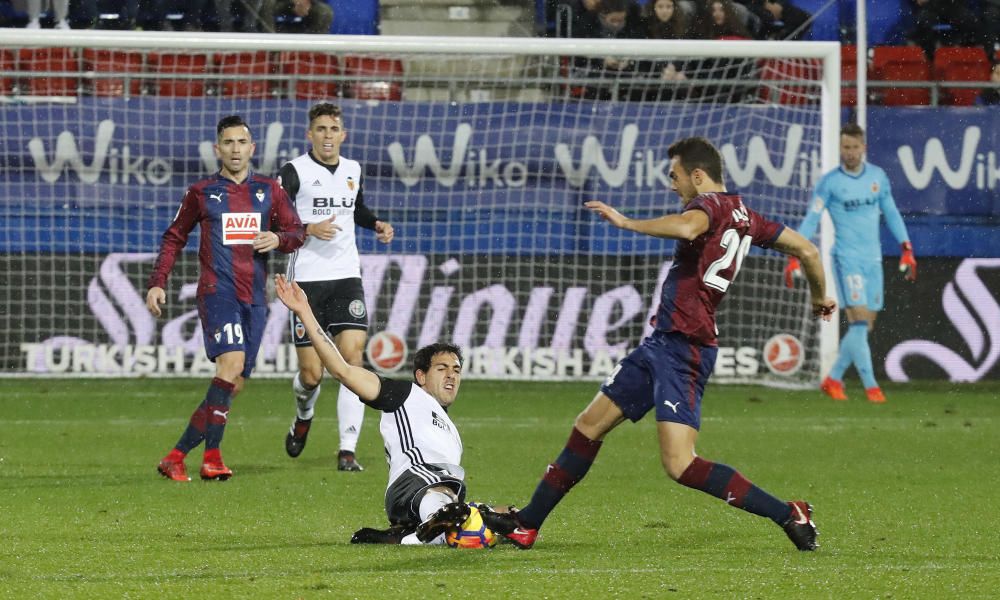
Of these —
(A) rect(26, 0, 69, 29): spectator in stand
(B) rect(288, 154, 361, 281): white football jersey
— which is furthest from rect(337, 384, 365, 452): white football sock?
(A) rect(26, 0, 69, 29): spectator in stand

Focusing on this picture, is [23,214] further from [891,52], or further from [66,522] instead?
[891,52]

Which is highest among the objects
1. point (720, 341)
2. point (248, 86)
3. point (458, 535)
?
point (248, 86)

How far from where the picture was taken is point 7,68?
13.3 metres

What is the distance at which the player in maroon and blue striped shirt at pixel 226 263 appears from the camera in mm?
7711

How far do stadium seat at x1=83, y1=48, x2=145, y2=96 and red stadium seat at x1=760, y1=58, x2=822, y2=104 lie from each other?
540 centimetres

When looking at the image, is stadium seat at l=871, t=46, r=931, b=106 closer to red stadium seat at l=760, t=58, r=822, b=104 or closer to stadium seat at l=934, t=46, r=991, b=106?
stadium seat at l=934, t=46, r=991, b=106

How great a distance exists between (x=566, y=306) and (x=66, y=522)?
7045mm

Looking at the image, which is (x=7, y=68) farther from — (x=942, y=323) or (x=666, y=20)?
(x=942, y=323)

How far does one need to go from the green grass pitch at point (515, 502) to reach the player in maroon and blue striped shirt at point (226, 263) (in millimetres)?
333

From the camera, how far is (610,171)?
43.0ft

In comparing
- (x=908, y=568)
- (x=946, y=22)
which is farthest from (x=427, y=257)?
(x=908, y=568)

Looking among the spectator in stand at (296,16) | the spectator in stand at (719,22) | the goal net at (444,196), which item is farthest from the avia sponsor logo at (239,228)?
the spectator in stand at (719,22)

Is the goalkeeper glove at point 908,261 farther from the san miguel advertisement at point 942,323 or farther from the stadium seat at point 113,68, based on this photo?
the stadium seat at point 113,68

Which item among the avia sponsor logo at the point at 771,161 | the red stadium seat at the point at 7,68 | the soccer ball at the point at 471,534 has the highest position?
the red stadium seat at the point at 7,68
